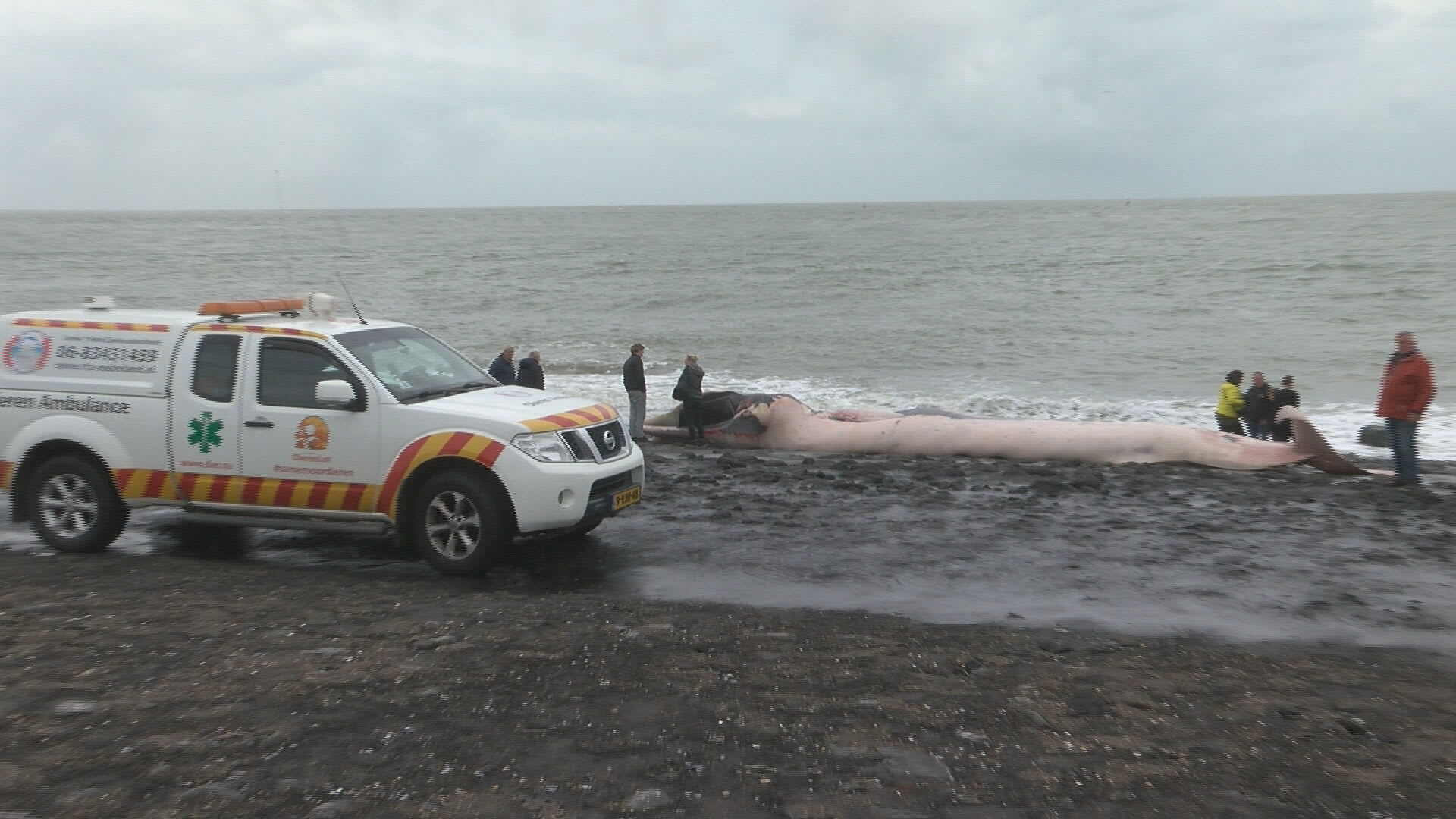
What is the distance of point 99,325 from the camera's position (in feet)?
27.7

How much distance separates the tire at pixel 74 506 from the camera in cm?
836

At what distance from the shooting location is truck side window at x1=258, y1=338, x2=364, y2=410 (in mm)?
8078

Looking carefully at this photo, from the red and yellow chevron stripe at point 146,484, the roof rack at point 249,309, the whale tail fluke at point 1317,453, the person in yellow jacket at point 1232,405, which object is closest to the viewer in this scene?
the red and yellow chevron stripe at point 146,484

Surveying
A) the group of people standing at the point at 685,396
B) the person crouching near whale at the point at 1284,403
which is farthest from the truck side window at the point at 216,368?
the person crouching near whale at the point at 1284,403

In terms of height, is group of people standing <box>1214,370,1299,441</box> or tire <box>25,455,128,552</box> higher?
group of people standing <box>1214,370,1299,441</box>

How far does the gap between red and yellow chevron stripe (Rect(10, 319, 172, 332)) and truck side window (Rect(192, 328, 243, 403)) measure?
365 millimetres

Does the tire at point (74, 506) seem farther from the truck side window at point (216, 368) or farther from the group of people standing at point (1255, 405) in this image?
the group of people standing at point (1255, 405)

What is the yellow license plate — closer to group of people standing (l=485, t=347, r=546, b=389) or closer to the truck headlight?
the truck headlight

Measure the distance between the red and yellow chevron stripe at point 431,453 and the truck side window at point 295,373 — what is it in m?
0.77

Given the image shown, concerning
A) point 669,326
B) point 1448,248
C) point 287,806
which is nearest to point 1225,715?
point 287,806

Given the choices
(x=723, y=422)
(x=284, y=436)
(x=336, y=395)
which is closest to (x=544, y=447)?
(x=336, y=395)

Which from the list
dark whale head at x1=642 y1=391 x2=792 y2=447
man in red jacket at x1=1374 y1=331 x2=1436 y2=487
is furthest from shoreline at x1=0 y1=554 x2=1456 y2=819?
dark whale head at x1=642 y1=391 x2=792 y2=447

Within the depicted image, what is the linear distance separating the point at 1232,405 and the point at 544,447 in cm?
1269

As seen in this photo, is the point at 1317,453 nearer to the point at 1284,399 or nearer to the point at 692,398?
the point at 1284,399
